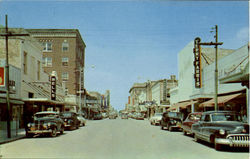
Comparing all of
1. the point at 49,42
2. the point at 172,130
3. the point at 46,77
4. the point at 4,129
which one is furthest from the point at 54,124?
the point at 49,42

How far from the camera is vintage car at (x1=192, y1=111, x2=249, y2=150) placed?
1105 cm

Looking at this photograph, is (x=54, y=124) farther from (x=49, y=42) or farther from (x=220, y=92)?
(x=49, y=42)

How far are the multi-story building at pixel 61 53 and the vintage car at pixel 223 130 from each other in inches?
1856

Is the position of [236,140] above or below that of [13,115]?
above

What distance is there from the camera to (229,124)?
38.2 ft

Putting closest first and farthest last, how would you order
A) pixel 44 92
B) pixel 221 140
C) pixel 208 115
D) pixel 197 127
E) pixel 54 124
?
pixel 221 140, pixel 208 115, pixel 197 127, pixel 54 124, pixel 44 92

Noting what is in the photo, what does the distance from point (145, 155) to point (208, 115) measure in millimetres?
4827

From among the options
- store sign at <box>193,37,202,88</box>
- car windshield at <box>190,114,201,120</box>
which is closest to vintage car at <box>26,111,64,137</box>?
car windshield at <box>190,114,201,120</box>

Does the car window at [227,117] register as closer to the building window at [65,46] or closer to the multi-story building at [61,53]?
the multi-story building at [61,53]

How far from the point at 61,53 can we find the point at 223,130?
51.3 metres

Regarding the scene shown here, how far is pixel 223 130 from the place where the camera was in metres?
11.4

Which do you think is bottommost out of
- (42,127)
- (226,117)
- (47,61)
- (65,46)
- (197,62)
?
(42,127)

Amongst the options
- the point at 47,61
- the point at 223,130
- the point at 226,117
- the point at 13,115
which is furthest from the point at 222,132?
the point at 47,61

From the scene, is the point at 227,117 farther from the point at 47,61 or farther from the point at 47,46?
the point at 47,46
